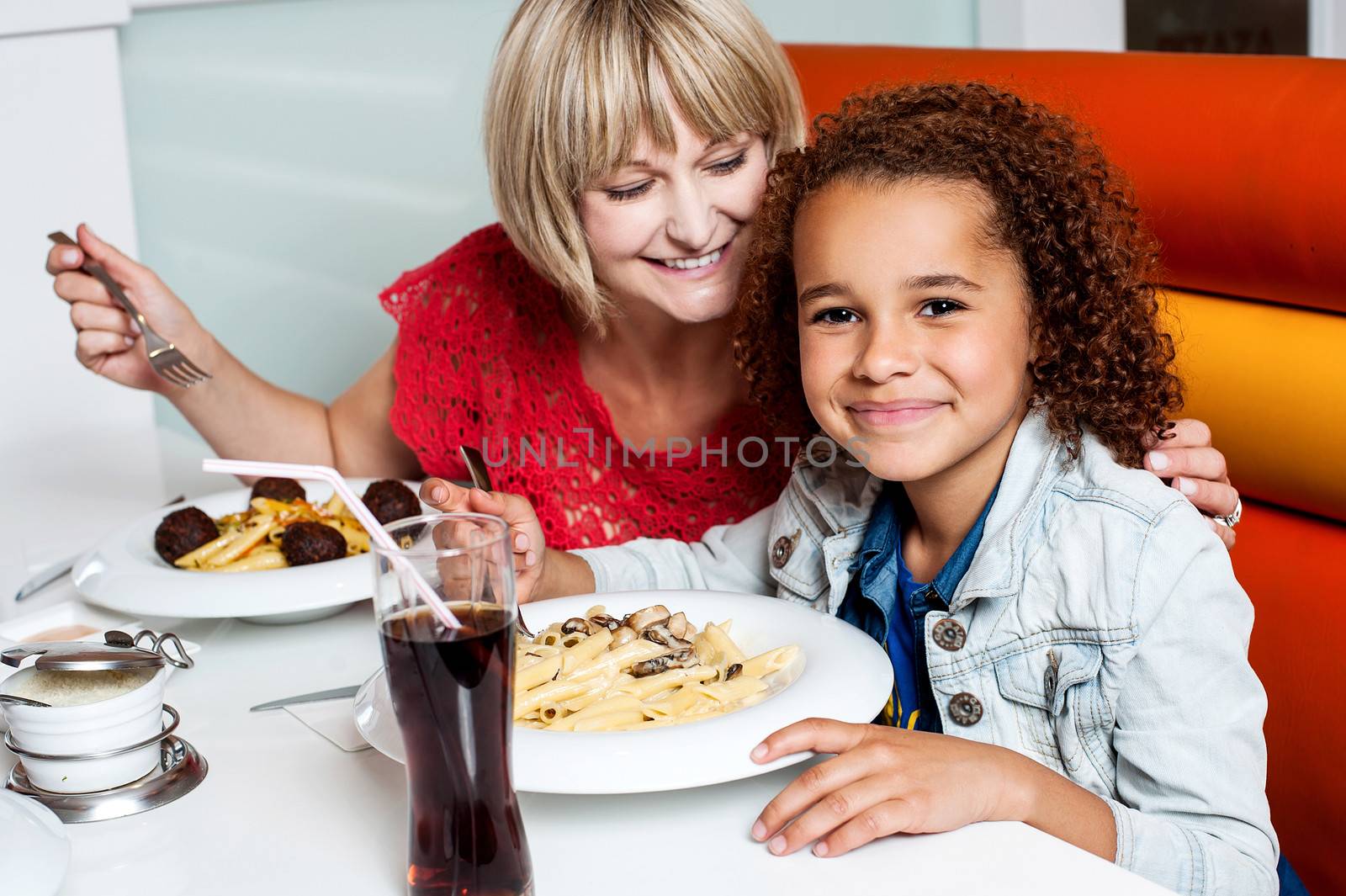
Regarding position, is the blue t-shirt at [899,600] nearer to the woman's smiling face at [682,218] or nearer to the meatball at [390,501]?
the woman's smiling face at [682,218]

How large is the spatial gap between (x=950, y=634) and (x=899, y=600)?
12cm

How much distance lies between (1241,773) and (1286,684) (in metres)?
0.35

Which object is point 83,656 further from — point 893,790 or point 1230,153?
point 1230,153

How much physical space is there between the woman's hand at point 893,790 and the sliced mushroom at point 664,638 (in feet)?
0.62

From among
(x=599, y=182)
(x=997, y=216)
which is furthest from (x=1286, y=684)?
(x=599, y=182)

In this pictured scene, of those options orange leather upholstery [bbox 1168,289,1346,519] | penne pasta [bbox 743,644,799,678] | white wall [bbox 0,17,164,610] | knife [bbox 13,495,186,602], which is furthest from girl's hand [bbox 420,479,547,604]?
white wall [bbox 0,17,164,610]

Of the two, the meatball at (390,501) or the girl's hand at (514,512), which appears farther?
the meatball at (390,501)

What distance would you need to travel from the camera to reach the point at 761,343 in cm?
133

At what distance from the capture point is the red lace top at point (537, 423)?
1.59 m

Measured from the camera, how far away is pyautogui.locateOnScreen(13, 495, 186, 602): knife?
1.32 metres

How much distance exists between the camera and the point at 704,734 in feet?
2.64

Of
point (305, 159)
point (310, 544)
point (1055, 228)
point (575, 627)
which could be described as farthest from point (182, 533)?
point (305, 159)

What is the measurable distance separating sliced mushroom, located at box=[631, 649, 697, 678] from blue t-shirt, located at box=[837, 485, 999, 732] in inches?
9.7

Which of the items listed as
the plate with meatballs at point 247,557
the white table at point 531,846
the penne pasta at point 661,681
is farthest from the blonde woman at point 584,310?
the white table at point 531,846
